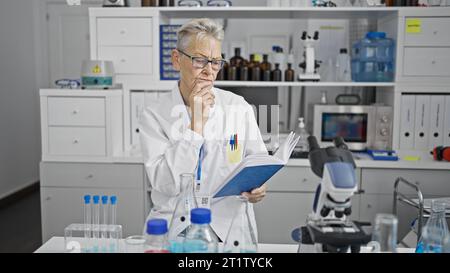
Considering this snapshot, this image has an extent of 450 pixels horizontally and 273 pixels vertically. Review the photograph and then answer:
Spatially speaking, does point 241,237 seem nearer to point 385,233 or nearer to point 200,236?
point 200,236

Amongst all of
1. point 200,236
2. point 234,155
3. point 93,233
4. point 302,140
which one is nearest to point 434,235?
point 200,236

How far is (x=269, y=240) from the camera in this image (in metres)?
2.33

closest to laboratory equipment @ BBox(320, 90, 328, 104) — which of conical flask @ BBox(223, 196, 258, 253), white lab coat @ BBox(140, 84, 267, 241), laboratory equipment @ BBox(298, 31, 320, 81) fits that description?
laboratory equipment @ BBox(298, 31, 320, 81)

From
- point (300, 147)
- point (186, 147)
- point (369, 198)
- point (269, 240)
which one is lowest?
point (269, 240)

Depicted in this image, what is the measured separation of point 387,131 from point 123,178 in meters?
1.51

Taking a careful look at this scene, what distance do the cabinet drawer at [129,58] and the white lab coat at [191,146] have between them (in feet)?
3.94

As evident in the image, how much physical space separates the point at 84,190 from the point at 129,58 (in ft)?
2.56

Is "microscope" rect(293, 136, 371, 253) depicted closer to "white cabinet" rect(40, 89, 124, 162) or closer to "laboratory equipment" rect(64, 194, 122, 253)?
"laboratory equipment" rect(64, 194, 122, 253)

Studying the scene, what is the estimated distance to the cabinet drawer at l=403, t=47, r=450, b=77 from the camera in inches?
93.7

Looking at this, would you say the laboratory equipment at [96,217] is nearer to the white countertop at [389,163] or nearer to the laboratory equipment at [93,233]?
the laboratory equipment at [93,233]

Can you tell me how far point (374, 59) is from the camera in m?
2.55

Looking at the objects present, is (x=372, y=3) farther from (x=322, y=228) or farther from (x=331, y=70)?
(x=322, y=228)
